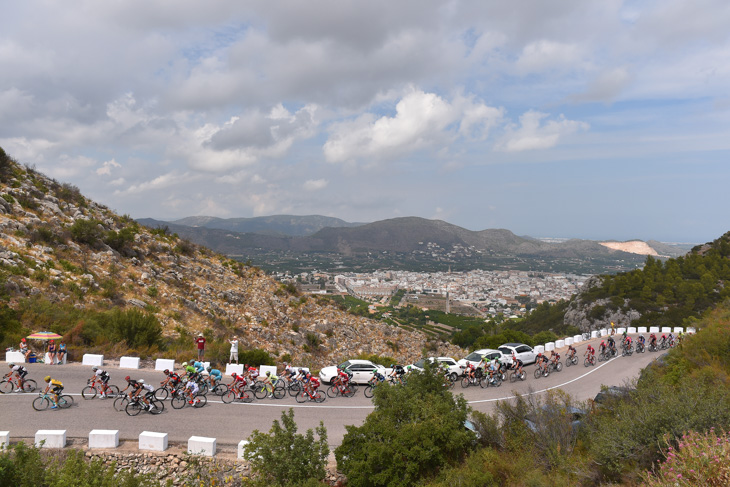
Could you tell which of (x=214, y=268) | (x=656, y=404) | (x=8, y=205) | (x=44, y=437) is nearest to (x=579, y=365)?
(x=656, y=404)

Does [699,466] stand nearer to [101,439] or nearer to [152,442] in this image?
[152,442]

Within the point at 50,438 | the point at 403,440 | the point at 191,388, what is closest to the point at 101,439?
the point at 50,438

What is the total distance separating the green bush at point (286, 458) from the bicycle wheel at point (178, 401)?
5.33 metres

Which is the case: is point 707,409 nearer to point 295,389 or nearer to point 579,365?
point 295,389

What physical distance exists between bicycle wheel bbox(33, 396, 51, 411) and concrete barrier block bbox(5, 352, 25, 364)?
4778 millimetres

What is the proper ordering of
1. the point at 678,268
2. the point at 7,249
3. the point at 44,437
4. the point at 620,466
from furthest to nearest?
the point at 678,268
the point at 7,249
the point at 44,437
the point at 620,466

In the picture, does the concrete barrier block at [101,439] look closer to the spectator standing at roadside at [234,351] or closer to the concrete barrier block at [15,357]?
the spectator standing at roadside at [234,351]

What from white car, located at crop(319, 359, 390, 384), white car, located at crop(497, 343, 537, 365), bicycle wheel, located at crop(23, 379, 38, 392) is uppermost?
bicycle wheel, located at crop(23, 379, 38, 392)

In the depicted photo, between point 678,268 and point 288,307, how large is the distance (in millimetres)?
56355

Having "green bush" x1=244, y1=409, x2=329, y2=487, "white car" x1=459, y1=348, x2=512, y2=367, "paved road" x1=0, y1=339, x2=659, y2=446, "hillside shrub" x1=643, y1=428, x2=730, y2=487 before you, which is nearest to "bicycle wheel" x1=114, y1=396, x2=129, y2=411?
"paved road" x1=0, y1=339, x2=659, y2=446

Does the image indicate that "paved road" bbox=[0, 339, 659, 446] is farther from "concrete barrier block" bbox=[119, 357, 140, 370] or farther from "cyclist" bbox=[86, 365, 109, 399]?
"concrete barrier block" bbox=[119, 357, 140, 370]

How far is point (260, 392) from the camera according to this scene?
14805mm

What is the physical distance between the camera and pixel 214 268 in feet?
111

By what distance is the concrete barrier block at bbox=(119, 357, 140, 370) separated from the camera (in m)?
16.3
